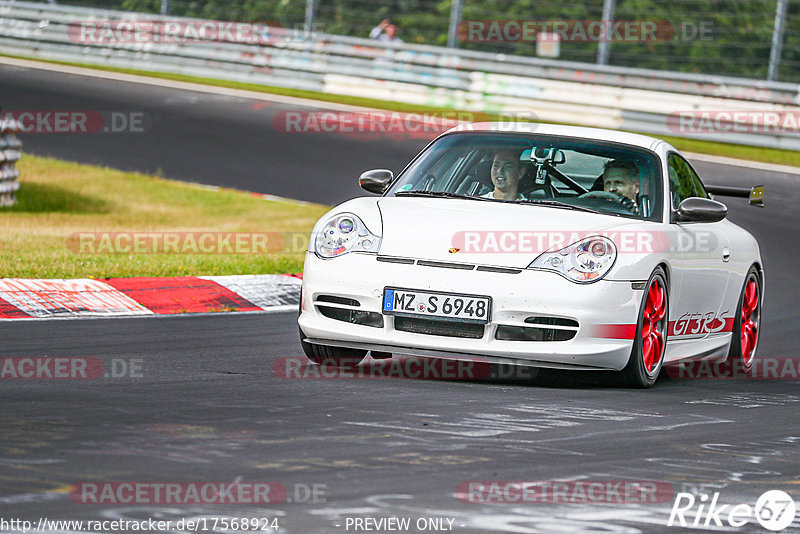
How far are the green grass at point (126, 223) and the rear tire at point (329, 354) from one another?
8.88ft

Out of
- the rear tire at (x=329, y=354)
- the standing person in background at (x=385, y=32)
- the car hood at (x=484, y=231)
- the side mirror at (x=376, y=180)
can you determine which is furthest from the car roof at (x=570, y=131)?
the standing person in background at (x=385, y=32)

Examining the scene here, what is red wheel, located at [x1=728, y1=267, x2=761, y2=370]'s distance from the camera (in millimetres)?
8500

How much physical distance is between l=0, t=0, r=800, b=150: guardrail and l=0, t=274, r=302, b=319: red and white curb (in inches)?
444

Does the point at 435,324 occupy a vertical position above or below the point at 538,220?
below

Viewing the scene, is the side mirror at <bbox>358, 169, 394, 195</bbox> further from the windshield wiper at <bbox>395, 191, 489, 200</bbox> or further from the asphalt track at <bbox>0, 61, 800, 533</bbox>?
the asphalt track at <bbox>0, 61, 800, 533</bbox>

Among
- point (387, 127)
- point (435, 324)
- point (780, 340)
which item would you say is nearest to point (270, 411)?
point (435, 324)

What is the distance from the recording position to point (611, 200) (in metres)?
7.42

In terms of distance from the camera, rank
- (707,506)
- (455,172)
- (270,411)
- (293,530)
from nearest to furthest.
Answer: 1. (293,530)
2. (707,506)
3. (270,411)
4. (455,172)

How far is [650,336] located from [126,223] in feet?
24.1

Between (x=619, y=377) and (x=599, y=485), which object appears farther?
(x=619, y=377)

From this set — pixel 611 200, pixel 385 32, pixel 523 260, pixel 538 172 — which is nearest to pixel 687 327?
pixel 611 200

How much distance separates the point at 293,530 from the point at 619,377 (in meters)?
3.32

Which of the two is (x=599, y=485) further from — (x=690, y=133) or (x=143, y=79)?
(x=143, y=79)

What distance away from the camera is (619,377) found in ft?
22.4
